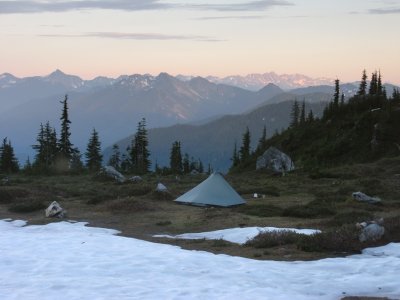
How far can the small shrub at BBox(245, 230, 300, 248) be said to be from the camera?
17.7 m

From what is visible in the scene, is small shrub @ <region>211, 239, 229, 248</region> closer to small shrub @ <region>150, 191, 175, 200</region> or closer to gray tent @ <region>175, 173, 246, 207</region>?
gray tent @ <region>175, 173, 246, 207</region>

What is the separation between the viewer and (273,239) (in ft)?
58.9

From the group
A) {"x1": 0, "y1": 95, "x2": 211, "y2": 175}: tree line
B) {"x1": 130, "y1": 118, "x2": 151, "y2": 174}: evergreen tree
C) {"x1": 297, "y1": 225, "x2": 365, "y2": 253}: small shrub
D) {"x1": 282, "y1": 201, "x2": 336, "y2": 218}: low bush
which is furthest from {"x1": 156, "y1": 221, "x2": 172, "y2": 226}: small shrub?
{"x1": 130, "y1": 118, "x2": 151, "y2": 174}: evergreen tree

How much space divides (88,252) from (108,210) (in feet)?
39.8

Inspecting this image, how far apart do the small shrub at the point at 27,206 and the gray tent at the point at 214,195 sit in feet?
27.8

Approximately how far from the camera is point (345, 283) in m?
12.4

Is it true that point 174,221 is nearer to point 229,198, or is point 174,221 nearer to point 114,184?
point 229,198

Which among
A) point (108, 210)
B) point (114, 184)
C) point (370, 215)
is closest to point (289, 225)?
point (370, 215)

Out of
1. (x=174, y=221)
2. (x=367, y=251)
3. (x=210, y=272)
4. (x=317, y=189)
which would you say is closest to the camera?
(x=210, y=272)

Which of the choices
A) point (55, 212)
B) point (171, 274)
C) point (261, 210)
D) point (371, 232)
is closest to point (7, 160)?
point (55, 212)

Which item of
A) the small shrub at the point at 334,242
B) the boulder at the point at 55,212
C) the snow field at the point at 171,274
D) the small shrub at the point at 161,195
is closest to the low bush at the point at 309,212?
the small shrub at the point at 334,242

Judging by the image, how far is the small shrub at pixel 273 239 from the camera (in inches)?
698

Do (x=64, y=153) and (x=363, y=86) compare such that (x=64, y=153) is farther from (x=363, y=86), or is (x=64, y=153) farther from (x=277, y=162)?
(x=363, y=86)

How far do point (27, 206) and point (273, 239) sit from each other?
16493 mm
